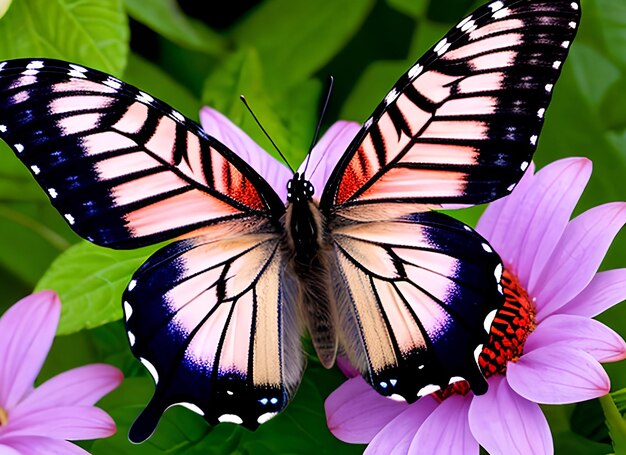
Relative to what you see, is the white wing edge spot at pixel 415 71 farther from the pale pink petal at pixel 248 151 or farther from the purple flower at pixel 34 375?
the purple flower at pixel 34 375

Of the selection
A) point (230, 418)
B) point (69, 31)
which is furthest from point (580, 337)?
point (69, 31)

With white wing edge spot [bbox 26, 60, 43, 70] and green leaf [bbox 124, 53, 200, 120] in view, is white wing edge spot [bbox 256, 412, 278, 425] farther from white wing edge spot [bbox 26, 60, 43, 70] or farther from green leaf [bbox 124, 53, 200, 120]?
green leaf [bbox 124, 53, 200, 120]

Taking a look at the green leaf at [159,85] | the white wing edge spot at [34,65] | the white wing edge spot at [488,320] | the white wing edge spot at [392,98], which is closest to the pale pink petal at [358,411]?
the white wing edge spot at [488,320]

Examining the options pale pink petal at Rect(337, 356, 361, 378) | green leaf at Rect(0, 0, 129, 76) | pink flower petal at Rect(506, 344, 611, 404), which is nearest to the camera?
pink flower petal at Rect(506, 344, 611, 404)

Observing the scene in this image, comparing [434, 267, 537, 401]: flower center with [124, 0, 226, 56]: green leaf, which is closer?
[434, 267, 537, 401]: flower center

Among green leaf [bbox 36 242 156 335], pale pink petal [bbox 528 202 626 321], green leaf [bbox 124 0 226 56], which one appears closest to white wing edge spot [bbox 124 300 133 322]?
green leaf [bbox 36 242 156 335]

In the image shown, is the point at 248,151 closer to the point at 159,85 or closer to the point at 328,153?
the point at 328,153
